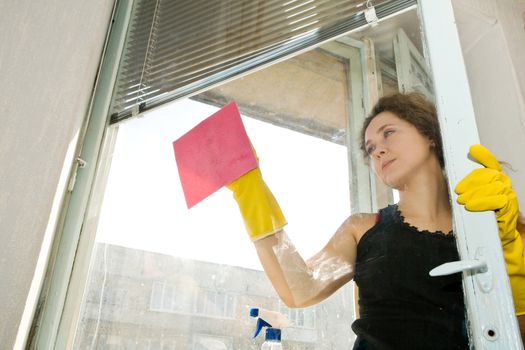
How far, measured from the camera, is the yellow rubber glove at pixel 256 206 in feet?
3.22

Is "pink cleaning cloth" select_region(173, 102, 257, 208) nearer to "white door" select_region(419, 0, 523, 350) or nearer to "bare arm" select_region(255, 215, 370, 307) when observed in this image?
"bare arm" select_region(255, 215, 370, 307)

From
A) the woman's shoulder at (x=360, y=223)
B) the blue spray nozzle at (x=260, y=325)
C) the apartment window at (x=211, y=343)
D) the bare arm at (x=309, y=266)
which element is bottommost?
the apartment window at (x=211, y=343)

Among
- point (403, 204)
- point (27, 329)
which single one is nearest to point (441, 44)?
point (403, 204)

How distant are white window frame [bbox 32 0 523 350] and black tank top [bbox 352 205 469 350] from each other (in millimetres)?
110

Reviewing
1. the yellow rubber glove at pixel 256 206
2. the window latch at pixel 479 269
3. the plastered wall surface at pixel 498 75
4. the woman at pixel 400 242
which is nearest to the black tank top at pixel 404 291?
the woman at pixel 400 242

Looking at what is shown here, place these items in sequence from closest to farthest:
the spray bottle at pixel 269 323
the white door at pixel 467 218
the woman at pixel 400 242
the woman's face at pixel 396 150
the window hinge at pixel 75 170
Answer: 1. the white door at pixel 467 218
2. the woman at pixel 400 242
3. the woman's face at pixel 396 150
4. the spray bottle at pixel 269 323
5. the window hinge at pixel 75 170

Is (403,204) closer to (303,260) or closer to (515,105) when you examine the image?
(303,260)

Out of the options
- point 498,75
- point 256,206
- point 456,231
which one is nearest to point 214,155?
point 256,206

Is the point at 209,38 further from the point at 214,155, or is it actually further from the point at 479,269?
the point at 479,269

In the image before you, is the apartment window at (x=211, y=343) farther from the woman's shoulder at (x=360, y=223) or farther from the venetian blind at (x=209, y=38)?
the venetian blind at (x=209, y=38)

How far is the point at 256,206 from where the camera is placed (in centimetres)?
99

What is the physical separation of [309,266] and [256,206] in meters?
0.20

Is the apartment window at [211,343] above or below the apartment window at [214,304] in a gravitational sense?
below

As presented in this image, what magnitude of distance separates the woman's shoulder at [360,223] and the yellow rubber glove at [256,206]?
0.17 m
